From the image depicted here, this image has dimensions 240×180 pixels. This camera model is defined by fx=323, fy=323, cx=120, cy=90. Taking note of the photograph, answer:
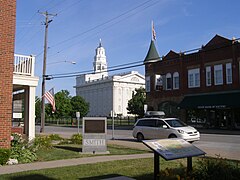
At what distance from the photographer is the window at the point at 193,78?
4012cm

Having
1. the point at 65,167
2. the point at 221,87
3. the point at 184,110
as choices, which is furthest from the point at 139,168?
the point at 184,110

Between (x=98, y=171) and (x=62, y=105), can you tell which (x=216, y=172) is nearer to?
(x=98, y=171)

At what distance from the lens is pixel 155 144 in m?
7.89

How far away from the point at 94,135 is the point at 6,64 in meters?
5.17

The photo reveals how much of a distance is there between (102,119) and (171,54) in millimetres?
31171

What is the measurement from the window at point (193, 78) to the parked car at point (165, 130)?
1887 centimetres

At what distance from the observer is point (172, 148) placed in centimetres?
794

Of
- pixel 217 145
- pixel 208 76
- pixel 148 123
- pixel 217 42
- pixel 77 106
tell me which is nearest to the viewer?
pixel 217 145

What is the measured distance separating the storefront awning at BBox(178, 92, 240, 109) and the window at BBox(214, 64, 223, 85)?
161cm

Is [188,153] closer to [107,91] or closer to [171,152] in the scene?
[171,152]

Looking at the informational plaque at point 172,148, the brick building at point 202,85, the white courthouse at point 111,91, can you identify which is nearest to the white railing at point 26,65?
the informational plaque at point 172,148

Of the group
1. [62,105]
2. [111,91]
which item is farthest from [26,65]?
A: [111,91]

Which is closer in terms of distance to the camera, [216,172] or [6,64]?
[216,172]

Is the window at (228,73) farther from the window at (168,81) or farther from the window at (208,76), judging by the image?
the window at (168,81)
